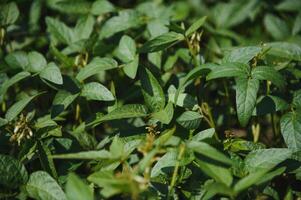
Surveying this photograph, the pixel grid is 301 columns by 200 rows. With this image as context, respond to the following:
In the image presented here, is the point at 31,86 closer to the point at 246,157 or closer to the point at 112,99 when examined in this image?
the point at 112,99

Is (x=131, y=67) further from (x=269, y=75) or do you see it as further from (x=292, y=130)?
(x=292, y=130)

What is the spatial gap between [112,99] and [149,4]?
831mm

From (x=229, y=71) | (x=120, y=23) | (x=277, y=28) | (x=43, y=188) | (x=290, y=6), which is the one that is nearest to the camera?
(x=43, y=188)

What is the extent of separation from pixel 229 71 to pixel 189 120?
23 cm

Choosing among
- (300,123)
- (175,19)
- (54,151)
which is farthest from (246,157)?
(175,19)

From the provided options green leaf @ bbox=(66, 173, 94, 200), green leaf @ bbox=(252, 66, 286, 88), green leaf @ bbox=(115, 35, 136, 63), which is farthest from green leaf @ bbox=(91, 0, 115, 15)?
green leaf @ bbox=(66, 173, 94, 200)

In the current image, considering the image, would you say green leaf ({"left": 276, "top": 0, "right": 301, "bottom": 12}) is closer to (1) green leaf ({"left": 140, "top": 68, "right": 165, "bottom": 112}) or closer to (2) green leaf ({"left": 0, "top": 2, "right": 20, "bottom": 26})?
(1) green leaf ({"left": 140, "top": 68, "right": 165, "bottom": 112})

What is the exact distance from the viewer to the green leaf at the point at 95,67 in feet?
5.28

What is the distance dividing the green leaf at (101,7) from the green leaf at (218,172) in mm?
1112

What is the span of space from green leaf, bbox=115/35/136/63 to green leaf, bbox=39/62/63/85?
30 centimetres

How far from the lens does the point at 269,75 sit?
1.41 metres

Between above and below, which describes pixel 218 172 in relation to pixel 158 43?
below

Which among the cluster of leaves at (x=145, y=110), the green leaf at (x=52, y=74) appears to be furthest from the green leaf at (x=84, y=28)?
the green leaf at (x=52, y=74)

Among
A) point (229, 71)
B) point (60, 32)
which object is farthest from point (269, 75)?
point (60, 32)
